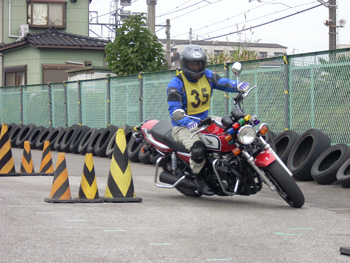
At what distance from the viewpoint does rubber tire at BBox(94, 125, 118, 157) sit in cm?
1748

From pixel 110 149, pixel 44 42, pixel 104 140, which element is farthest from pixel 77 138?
pixel 44 42

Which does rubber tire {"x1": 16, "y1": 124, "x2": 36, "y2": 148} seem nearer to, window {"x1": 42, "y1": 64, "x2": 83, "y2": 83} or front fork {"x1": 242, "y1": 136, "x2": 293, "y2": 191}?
front fork {"x1": 242, "y1": 136, "x2": 293, "y2": 191}

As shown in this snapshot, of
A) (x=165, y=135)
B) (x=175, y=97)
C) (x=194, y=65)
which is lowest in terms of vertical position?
(x=165, y=135)

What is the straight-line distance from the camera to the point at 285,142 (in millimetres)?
12664

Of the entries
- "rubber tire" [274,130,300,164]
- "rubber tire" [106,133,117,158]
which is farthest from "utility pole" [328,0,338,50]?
"rubber tire" [274,130,300,164]

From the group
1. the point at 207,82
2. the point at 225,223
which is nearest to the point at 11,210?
the point at 225,223

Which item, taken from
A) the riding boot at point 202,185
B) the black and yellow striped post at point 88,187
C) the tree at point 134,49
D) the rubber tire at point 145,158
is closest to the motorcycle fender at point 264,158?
the riding boot at point 202,185

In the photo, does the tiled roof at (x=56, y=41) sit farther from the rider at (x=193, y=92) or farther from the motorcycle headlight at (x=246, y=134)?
the motorcycle headlight at (x=246, y=134)

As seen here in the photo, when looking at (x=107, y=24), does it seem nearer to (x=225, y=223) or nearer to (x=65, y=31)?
(x=65, y=31)

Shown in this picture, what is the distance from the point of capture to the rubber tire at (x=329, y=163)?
10.7 meters

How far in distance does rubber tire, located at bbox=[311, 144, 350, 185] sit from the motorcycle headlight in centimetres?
325

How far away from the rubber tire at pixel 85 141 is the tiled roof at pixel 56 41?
19.3 m

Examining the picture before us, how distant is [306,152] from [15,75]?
3141 centimetres

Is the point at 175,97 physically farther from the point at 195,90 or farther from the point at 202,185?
the point at 202,185
